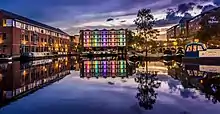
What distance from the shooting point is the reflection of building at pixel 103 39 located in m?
189

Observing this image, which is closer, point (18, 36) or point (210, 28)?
point (210, 28)

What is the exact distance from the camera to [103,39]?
7613 inches

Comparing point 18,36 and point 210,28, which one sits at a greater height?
point 210,28

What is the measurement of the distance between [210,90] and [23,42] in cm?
7630

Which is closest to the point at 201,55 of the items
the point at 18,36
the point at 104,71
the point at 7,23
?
the point at 104,71

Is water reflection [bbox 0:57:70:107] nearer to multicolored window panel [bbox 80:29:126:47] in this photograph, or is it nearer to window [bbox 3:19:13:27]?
window [bbox 3:19:13:27]

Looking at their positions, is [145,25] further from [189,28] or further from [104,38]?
[104,38]

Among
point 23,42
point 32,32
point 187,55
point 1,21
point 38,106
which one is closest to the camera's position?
point 38,106

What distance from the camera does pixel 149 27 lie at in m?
79.0

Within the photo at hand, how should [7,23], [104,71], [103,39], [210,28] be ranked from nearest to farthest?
[104,71], [210,28], [7,23], [103,39]

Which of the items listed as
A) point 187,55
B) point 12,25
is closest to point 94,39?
point 12,25

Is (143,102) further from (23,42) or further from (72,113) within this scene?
(23,42)

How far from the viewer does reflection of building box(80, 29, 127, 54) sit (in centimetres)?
18925

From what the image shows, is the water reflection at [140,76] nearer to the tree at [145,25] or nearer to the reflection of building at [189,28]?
the tree at [145,25]
